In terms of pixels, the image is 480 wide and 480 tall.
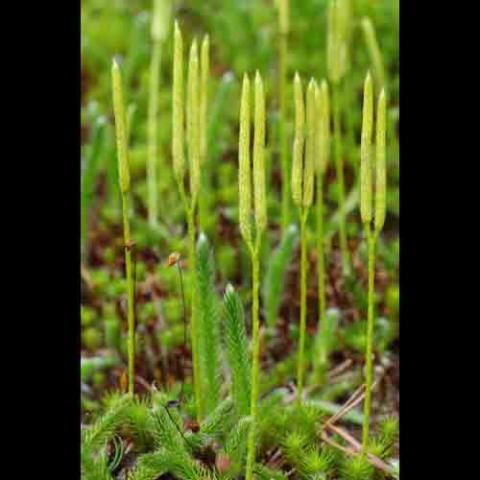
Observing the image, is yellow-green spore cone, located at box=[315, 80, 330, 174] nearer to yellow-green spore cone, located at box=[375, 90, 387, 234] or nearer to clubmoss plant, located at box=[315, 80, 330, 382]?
clubmoss plant, located at box=[315, 80, 330, 382]

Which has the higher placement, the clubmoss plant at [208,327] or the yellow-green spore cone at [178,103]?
the yellow-green spore cone at [178,103]

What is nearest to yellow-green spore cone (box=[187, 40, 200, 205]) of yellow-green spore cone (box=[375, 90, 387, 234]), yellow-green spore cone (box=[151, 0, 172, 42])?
yellow-green spore cone (box=[375, 90, 387, 234])

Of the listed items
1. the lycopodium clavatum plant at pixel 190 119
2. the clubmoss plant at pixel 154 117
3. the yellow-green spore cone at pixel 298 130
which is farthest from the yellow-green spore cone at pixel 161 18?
the yellow-green spore cone at pixel 298 130

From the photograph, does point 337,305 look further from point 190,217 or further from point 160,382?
point 190,217

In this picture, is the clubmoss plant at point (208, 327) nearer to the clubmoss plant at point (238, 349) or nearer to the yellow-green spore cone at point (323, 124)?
the clubmoss plant at point (238, 349)

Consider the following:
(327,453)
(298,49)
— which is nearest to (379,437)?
(327,453)
